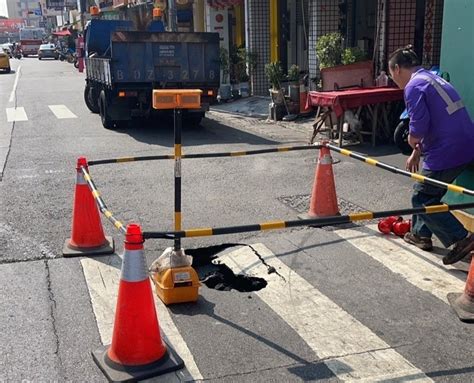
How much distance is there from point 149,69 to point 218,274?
8.71 metres

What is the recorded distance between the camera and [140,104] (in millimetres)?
13594

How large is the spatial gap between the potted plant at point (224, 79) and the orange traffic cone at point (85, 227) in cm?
1398

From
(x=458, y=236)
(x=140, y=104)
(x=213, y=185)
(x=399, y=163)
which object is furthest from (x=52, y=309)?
(x=140, y=104)

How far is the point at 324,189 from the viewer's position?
6.56 m

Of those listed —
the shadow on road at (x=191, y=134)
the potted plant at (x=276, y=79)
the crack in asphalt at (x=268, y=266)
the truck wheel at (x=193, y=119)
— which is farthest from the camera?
the potted plant at (x=276, y=79)

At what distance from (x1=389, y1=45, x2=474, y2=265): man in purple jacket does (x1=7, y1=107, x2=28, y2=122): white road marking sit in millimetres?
13007

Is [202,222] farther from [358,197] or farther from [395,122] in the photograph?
[395,122]

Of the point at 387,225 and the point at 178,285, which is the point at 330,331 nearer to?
the point at 178,285

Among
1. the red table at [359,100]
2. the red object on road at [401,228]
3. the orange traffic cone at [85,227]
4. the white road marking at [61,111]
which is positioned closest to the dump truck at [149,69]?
the white road marking at [61,111]

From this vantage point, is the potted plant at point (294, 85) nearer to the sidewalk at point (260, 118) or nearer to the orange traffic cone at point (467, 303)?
the sidewalk at point (260, 118)

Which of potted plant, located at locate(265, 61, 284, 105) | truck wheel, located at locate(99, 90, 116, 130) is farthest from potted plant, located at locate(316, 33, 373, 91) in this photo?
truck wheel, located at locate(99, 90, 116, 130)

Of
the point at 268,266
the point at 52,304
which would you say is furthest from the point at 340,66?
the point at 52,304

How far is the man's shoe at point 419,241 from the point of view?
18.7ft

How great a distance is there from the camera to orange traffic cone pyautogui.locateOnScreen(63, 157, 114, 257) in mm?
5699
